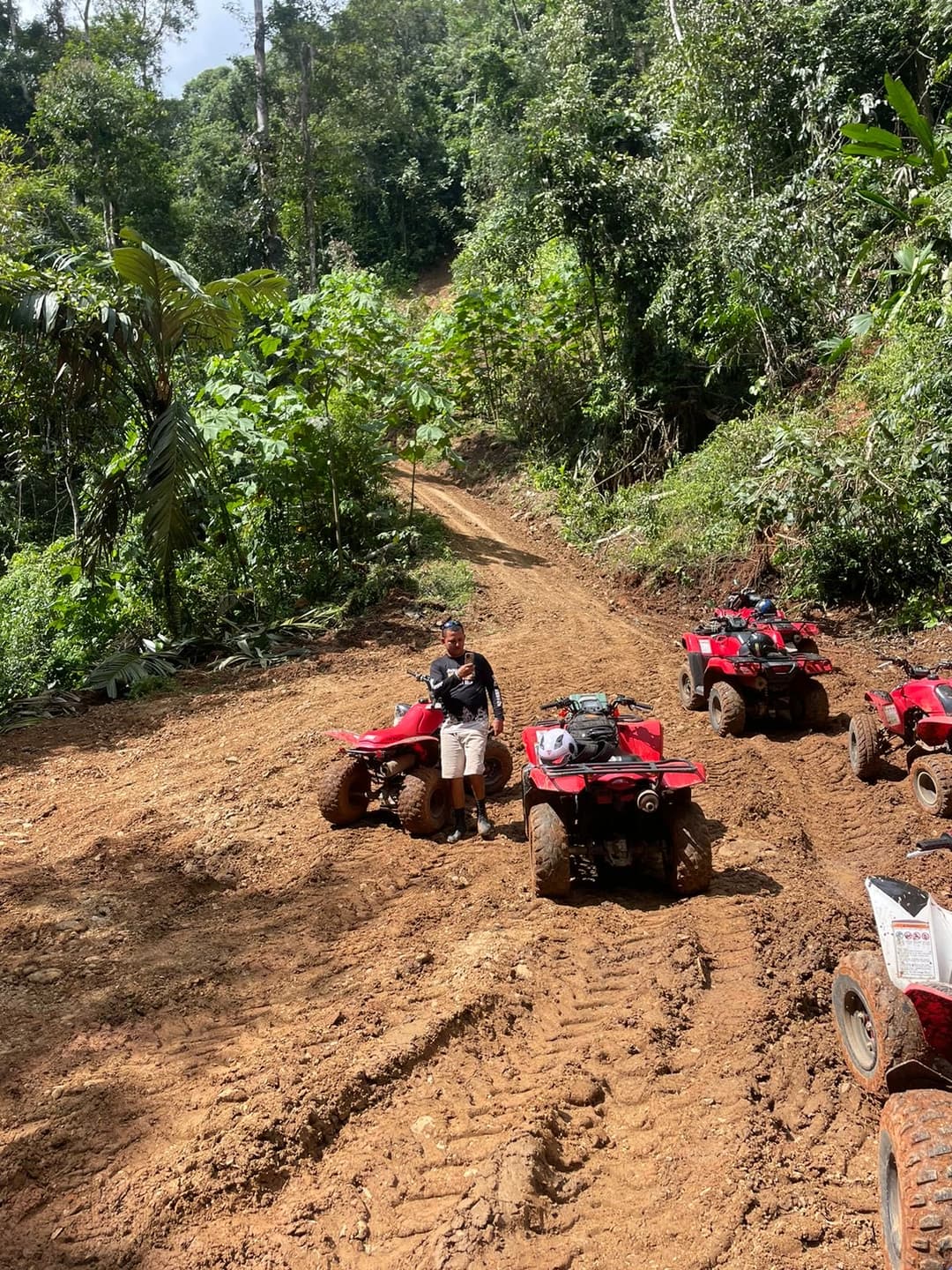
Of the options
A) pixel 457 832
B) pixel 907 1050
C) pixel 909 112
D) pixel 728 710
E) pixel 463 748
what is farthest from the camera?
pixel 728 710

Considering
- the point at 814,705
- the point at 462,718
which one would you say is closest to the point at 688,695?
the point at 814,705

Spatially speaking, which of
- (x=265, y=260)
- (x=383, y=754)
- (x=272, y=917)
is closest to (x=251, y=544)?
(x=383, y=754)

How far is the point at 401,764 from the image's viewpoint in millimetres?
6340

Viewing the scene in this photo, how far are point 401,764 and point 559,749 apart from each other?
1.54 meters

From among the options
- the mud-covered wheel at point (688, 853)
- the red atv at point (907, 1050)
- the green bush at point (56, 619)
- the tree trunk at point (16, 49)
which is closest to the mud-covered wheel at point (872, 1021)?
the red atv at point (907, 1050)

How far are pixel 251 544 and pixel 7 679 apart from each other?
4105mm

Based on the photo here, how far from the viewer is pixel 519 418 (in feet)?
65.5

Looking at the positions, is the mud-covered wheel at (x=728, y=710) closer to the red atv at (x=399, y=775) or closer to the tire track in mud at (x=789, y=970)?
the tire track in mud at (x=789, y=970)

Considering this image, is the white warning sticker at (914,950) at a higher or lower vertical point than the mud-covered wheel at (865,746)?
higher

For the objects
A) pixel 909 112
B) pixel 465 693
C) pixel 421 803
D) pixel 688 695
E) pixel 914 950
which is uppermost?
pixel 909 112

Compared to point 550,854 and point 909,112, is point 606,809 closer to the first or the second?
point 550,854

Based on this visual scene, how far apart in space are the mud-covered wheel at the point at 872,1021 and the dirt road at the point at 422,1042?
12cm

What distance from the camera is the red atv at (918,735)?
19.5ft

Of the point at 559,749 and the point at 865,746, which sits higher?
the point at 559,749
